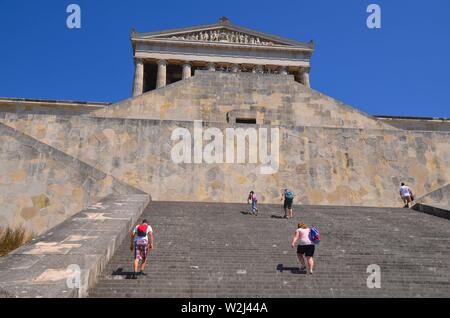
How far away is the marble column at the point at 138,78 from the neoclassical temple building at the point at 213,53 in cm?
12

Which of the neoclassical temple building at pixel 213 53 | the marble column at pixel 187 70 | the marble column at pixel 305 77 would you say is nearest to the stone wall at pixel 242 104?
the marble column at pixel 187 70

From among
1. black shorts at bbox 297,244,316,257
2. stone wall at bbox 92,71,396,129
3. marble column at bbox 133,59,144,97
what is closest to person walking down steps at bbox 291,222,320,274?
black shorts at bbox 297,244,316,257

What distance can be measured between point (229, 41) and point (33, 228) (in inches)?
1617

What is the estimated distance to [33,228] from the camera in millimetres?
12016

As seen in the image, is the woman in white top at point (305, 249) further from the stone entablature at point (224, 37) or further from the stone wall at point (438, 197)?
the stone entablature at point (224, 37)

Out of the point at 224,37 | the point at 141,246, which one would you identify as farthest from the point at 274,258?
the point at 224,37

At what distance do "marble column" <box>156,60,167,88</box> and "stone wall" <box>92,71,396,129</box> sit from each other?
25.9 metres

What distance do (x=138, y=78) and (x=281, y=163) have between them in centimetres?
3189

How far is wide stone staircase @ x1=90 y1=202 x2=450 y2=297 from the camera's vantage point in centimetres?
666

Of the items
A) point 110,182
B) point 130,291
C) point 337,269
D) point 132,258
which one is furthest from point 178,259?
point 110,182

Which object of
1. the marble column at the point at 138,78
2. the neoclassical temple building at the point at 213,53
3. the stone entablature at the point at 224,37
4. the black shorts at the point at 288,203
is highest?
the stone entablature at the point at 224,37

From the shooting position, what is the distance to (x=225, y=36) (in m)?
50.0

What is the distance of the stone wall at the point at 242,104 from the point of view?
18.7m

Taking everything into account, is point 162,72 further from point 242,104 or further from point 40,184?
point 40,184
